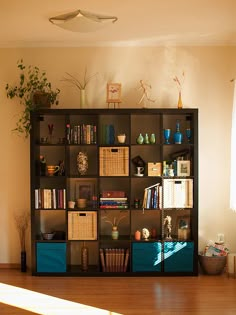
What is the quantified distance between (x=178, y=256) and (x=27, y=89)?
2.55 metres

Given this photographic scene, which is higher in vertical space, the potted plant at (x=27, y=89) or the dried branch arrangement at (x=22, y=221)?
the potted plant at (x=27, y=89)

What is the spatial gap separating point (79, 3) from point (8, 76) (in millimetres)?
1672

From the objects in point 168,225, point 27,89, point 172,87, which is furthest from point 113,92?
point 168,225

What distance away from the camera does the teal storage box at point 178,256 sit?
4.52 metres

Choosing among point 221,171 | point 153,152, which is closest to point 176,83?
point 153,152

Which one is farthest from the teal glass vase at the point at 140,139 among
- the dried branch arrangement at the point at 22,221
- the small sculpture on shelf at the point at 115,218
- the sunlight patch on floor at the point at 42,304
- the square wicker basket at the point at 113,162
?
the sunlight patch on floor at the point at 42,304

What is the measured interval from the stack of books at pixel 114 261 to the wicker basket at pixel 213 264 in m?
0.85

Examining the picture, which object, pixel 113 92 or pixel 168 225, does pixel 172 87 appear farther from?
pixel 168 225

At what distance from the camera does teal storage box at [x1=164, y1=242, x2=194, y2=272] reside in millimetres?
4520

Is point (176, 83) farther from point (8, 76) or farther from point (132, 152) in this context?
point (8, 76)

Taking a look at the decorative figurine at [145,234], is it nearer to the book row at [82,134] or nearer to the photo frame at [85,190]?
the photo frame at [85,190]

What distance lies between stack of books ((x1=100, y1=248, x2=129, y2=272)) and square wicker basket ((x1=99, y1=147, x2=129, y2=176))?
0.89 metres

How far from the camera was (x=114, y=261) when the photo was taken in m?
4.56

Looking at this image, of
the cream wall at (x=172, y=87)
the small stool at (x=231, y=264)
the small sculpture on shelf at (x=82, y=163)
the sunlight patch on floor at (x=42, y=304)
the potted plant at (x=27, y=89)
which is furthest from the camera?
the cream wall at (x=172, y=87)
